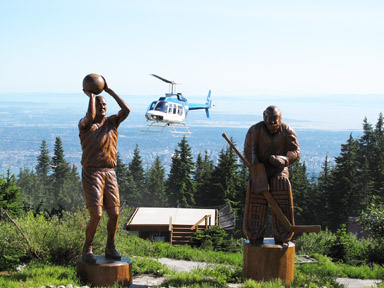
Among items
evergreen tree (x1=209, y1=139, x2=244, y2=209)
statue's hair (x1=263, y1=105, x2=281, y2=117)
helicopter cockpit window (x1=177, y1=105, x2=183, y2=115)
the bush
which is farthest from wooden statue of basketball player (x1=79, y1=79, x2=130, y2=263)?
helicopter cockpit window (x1=177, y1=105, x2=183, y2=115)

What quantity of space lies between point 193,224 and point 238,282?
1135cm

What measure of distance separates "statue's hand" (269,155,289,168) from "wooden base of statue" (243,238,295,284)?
1409mm

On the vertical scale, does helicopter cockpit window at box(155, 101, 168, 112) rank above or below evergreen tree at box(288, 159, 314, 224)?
above

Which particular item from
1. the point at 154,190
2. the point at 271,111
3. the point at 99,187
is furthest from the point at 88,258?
the point at 154,190

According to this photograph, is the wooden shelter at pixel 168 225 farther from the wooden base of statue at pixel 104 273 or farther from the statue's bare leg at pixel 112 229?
the wooden base of statue at pixel 104 273

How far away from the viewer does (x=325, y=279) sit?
9680mm

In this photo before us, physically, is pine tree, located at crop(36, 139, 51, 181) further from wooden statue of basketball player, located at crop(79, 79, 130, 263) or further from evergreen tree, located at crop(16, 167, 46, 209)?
wooden statue of basketball player, located at crop(79, 79, 130, 263)

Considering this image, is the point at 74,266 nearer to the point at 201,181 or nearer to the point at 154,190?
the point at 201,181

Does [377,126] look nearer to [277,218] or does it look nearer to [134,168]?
[134,168]

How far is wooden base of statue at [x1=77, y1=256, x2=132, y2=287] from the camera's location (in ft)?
26.9

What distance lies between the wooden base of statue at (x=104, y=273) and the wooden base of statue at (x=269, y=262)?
85.7 inches

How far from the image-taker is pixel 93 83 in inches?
336

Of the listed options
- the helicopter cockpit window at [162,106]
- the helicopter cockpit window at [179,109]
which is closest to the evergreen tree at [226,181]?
the helicopter cockpit window at [162,106]

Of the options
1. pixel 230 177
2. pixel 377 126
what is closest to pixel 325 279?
pixel 230 177
